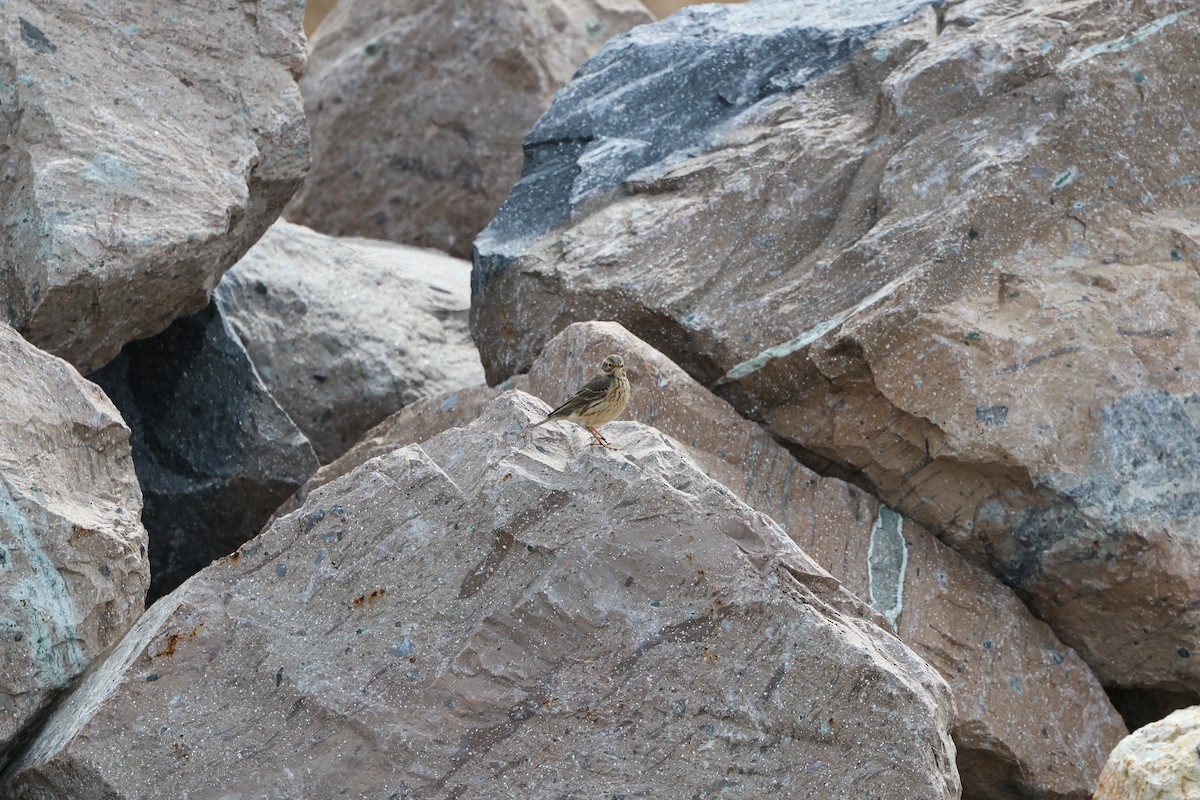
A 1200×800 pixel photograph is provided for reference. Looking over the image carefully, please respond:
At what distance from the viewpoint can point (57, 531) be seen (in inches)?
168

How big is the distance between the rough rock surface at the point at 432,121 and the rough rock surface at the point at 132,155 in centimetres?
354

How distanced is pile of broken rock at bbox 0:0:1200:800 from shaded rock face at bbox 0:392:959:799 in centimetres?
1

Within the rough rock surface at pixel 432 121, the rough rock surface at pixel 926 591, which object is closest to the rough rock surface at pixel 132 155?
the rough rock surface at pixel 926 591

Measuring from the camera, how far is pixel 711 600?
13.0ft

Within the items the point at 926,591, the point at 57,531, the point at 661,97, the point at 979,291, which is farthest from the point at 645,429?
the point at 661,97

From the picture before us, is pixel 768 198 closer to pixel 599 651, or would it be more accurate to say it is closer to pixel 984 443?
pixel 984 443

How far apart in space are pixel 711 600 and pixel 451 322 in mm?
4222

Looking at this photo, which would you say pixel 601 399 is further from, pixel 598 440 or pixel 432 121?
pixel 432 121

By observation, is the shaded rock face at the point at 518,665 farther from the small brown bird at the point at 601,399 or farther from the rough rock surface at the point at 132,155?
the rough rock surface at the point at 132,155

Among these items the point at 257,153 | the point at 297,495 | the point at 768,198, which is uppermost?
the point at 257,153

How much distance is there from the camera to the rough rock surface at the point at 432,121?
9.92 metres

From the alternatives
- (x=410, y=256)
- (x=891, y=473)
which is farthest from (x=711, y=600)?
(x=410, y=256)

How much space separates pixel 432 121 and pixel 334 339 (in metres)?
3.15

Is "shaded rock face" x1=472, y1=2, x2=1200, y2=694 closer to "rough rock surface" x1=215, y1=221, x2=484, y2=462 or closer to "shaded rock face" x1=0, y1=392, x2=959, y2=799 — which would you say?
"rough rock surface" x1=215, y1=221, x2=484, y2=462
